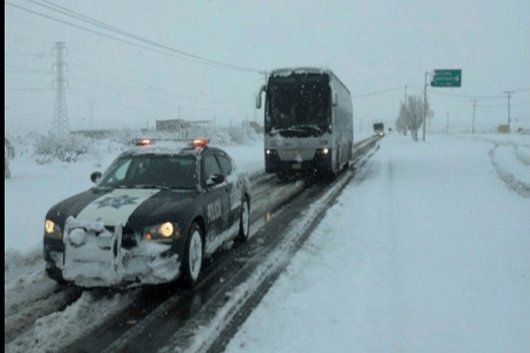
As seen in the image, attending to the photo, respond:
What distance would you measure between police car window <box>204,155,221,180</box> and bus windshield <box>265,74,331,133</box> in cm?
960

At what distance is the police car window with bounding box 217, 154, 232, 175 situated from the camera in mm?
7744

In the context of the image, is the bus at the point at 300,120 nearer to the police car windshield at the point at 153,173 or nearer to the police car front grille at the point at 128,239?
the police car windshield at the point at 153,173

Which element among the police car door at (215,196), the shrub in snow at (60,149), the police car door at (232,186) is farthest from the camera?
the shrub in snow at (60,149)

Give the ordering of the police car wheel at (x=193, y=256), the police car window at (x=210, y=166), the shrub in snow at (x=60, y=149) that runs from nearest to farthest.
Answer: the police car wheel at (x=193, y=256) < the police car window at (x=210, y=166) < the shrub in snow at (x=60, y=149)

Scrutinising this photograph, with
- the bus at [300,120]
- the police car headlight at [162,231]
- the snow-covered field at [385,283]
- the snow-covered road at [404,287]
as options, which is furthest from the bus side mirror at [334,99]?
the police car headlight at [162,231]

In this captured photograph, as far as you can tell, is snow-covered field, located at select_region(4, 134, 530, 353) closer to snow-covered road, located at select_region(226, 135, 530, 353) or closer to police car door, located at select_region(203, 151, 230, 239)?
snow-covered road, located at select_region(226, 135, 530, 353)

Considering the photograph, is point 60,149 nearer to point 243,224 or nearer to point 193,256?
point 243,224

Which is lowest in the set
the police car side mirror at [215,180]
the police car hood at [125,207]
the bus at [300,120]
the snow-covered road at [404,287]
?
the snow-covered road at [404,287]

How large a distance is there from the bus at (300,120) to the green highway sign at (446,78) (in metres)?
35.4

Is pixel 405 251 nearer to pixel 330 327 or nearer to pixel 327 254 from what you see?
pixel 327 254

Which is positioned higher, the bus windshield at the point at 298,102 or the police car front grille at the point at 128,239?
the bus windshield at the point at 298,102

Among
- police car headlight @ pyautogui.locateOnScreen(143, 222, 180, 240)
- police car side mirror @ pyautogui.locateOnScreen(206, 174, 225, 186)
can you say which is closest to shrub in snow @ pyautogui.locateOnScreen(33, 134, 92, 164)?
police car side mirror @ pyautogui.locateOnScreen(206, 174, 225, 186)

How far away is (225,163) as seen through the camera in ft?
26.2

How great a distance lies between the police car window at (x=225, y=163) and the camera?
7744 millimetres
